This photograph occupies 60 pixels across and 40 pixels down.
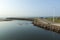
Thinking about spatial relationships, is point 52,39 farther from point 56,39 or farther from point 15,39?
point 15,39

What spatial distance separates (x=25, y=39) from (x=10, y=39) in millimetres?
2011

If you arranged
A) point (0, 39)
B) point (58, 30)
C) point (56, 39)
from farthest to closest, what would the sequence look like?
1. point (58, 30)
2. point (56, 39)
3. point (0, 39)

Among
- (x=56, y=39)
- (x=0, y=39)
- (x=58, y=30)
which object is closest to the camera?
(x=0, y=39)

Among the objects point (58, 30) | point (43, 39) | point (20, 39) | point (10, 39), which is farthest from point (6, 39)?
point (58, 30)

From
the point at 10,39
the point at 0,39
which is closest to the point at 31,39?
the point at 10,39

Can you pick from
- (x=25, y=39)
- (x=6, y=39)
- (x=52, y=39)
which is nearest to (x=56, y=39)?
(x=52, y=39)

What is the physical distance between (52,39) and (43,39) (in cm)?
Result: 138

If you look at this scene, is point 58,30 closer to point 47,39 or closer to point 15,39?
point 47,39

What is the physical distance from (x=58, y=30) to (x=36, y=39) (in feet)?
20.7

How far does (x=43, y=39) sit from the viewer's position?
15.6m

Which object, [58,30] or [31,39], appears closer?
[31,39]

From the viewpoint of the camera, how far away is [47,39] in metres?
15.8

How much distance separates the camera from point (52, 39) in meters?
16.0

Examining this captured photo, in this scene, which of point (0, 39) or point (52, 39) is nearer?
point (0, 39)
